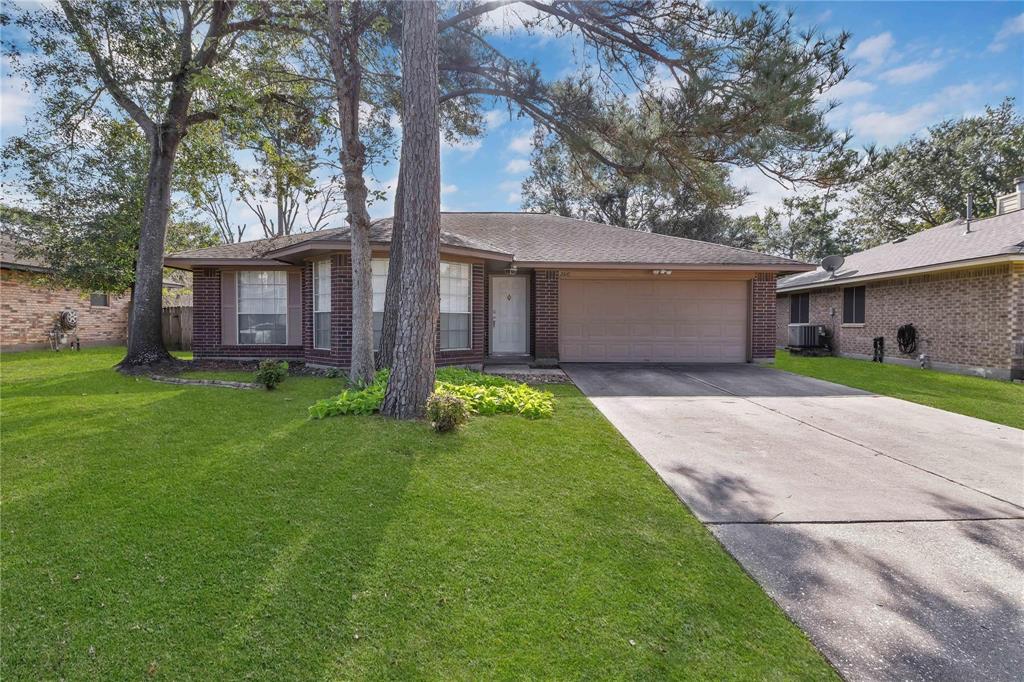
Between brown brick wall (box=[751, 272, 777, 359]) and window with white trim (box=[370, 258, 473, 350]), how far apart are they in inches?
282

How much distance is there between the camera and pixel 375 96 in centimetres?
915

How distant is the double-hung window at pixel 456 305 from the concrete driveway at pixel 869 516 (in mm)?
4171

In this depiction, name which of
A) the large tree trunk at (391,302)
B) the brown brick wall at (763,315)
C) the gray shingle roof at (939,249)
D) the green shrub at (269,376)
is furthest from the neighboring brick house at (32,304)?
the gray shingle roof at (939,249)

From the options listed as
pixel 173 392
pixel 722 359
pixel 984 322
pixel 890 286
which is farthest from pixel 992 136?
pixel 173 392

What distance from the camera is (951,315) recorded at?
10.7m

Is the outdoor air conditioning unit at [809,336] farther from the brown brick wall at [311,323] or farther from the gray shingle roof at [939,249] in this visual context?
the brown brick wall at [311,323]

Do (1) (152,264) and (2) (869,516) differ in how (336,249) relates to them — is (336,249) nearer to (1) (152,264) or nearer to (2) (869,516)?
(1) (152,264)

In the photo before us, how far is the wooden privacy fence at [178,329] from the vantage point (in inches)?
631

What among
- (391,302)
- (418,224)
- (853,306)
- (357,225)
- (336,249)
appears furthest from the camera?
(853,306)

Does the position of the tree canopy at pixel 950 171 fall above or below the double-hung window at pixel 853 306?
above

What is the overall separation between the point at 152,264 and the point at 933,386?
16.6 m

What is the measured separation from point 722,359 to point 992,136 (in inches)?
876

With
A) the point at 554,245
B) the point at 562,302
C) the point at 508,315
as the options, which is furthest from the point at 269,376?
the point at 554,245

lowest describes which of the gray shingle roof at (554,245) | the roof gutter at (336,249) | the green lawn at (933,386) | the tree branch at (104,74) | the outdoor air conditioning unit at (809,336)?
the green lawn at (933,386)
